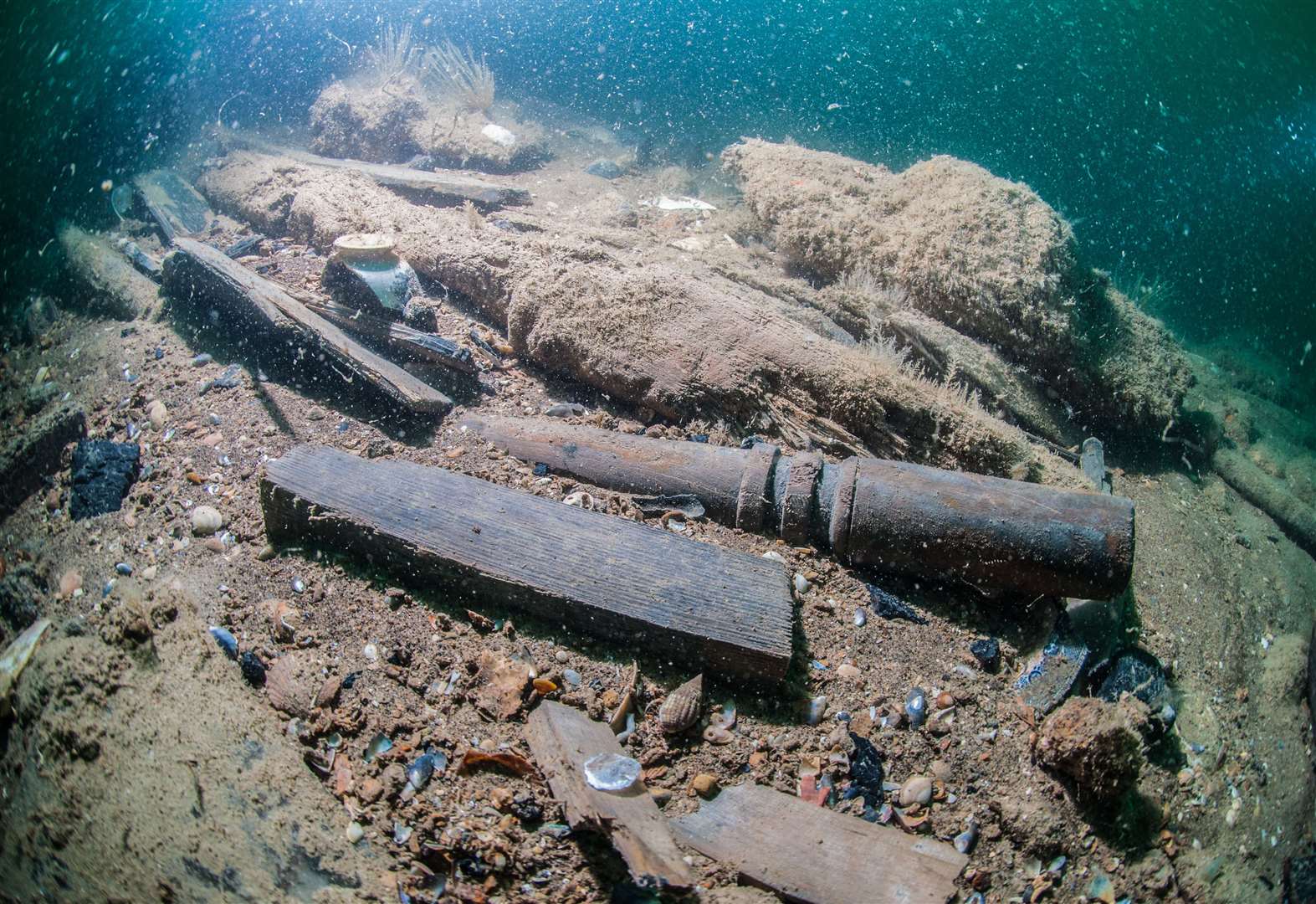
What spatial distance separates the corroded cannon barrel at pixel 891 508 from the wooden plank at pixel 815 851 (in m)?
1.23

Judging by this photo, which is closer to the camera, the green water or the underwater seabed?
the underwater seabed

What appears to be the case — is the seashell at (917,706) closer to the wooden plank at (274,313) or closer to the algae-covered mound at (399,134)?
the wooden plank at (274,313)

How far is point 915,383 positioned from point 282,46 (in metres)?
14.1

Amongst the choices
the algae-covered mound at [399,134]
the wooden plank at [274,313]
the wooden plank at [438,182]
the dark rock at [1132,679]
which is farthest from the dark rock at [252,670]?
the algae-covered mound at [399,134]

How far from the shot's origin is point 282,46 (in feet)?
36.7

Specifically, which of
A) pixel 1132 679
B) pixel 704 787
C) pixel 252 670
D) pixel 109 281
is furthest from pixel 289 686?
pixel 109 281

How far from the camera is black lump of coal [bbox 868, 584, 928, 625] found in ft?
9.48

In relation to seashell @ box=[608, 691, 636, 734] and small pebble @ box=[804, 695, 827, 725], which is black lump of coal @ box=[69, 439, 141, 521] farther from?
small pebble @ box=[804, 695, 827, 725]

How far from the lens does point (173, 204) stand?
6.77 meters

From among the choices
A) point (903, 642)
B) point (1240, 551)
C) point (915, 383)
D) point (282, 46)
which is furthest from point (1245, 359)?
point (282, 46)

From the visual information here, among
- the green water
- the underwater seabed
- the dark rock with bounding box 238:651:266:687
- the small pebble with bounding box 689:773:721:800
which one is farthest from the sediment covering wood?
the green water

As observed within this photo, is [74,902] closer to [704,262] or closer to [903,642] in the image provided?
[903,642]

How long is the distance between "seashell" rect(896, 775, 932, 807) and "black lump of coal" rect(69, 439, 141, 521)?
442 centimetres

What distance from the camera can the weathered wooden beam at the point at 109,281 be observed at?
5.26 meters
